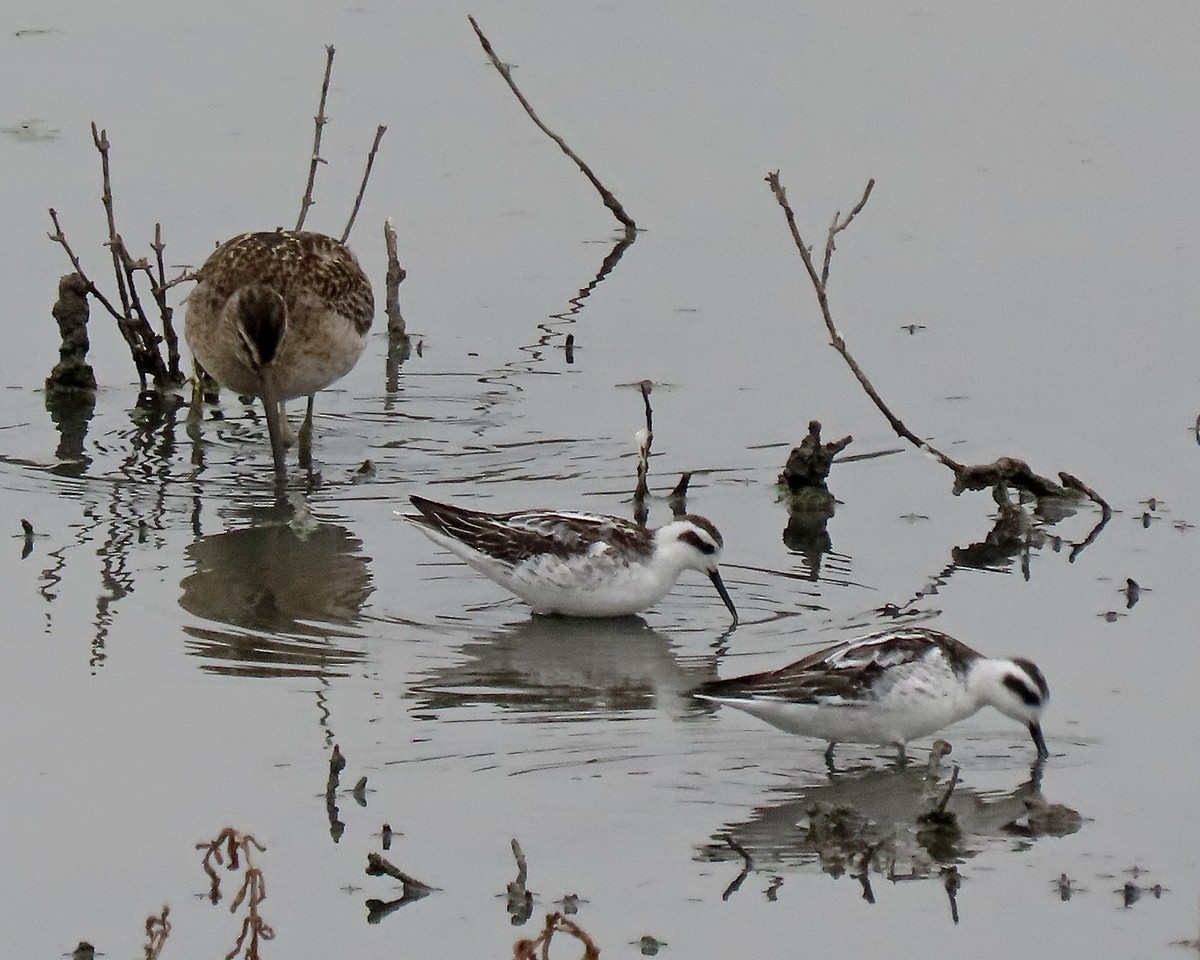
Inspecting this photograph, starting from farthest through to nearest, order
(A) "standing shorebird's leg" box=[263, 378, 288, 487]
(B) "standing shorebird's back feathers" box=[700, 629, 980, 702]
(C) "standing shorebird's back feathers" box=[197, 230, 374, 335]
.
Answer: (C) "standing shorebird's back feathers" box=[197, 230, 374, 335], (A) "standing shorebird's leg" box=[263, 378, 288, 487], (B) "standing shorebird's back feathers" box=[700, 629, 980, 702]

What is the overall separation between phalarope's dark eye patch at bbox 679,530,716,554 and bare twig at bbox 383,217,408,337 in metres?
4.26

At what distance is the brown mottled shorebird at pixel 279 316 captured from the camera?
506 inches

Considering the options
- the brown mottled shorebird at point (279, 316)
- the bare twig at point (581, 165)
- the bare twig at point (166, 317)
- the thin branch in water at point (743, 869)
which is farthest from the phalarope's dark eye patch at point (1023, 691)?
the bare twig at point (581, 165)

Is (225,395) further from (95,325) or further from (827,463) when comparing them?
(827,463)

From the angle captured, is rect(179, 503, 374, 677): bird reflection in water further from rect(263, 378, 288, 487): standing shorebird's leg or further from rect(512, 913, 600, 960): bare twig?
rect(512, 913, 600, 960): bare twig

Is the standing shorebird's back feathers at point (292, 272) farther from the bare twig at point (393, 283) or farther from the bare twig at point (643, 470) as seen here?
the bare twig at point (643, 470)

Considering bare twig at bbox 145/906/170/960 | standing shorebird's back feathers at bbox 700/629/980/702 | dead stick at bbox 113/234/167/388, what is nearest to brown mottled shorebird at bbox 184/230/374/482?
dead stick at bbox 113/234/167/388

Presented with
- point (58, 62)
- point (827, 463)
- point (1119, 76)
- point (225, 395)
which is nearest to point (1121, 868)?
point (827, 463)

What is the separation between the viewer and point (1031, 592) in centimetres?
1092

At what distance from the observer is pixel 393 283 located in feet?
47.2

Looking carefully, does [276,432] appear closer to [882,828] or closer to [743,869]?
[882,828]

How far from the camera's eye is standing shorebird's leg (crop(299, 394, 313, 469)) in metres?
12.8

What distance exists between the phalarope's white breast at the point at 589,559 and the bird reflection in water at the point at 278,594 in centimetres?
62

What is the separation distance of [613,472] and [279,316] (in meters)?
1.95
